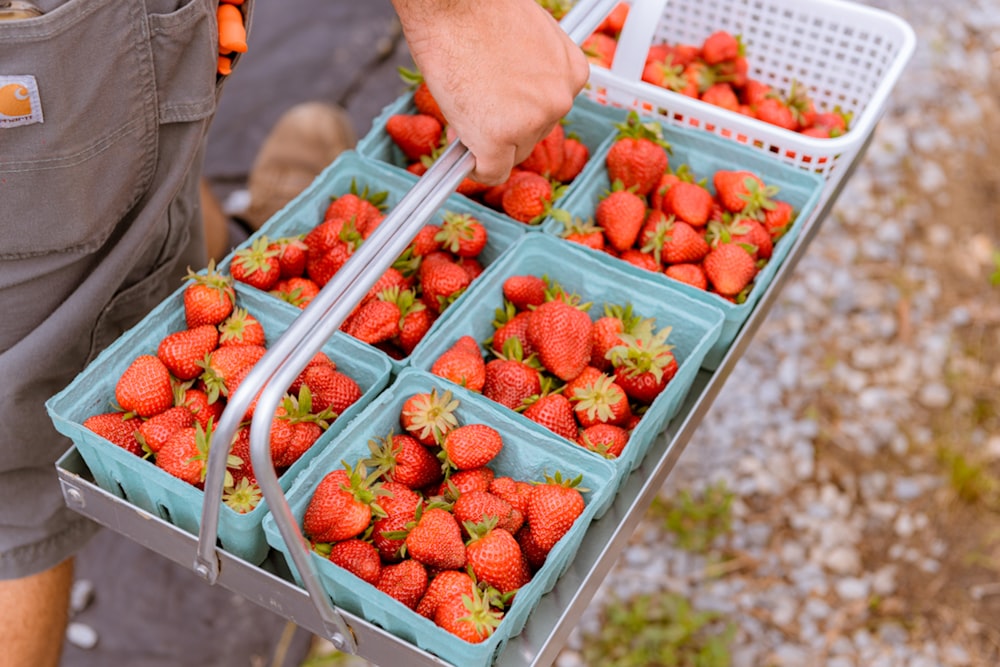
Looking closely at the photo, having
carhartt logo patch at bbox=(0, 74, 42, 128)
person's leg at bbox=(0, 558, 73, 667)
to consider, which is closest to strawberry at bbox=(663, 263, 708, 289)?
carhartt logo patch at bbox=(0, 74, 42, 128)

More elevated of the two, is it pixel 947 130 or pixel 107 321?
pixel 107 321

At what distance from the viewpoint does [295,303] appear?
4.55 ft

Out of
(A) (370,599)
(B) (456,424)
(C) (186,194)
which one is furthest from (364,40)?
(A) (370,599)

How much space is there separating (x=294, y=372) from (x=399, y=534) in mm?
355

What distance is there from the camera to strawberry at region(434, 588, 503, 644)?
3.45ft

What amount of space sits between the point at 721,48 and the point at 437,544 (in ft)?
3.78

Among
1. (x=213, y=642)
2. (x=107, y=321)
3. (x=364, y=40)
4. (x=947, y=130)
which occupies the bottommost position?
(x=213, y=642)

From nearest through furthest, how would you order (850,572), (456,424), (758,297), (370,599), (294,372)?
(294,372) < (370,599) < (456,424) < (758,297) < (850,572)

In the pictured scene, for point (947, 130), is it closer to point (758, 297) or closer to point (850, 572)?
point (850, 572)

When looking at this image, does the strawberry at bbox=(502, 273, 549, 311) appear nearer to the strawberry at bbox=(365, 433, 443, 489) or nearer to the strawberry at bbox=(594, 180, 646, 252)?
the strawberry at bbox=(594, 180, 646, 252)

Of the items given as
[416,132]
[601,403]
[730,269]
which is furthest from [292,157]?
[601,403]

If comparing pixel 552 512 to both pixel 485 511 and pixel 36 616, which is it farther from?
pixel 36 616

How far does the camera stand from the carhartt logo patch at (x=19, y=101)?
1095mm

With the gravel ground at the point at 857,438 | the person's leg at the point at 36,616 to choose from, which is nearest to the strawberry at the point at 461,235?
the person's leg at the point at 36,616
